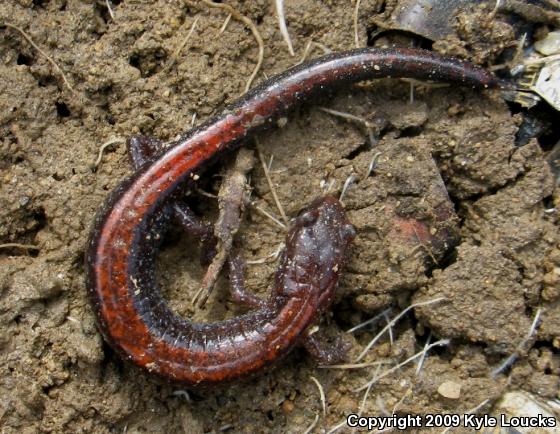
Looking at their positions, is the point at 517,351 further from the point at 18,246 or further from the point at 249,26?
the point at 18,246

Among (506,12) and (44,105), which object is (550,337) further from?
(44,105)

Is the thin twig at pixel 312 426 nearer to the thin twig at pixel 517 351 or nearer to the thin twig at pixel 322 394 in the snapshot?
the thin twig at pixel 322 394

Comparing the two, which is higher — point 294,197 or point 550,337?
point 294,197

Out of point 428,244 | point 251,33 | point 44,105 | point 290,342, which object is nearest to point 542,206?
point 428,244

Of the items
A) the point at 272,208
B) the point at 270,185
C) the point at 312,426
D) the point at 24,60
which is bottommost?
the point at 312,426

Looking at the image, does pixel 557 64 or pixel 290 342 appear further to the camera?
pixel 557 64

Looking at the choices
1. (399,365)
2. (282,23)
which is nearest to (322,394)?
(399,365)
